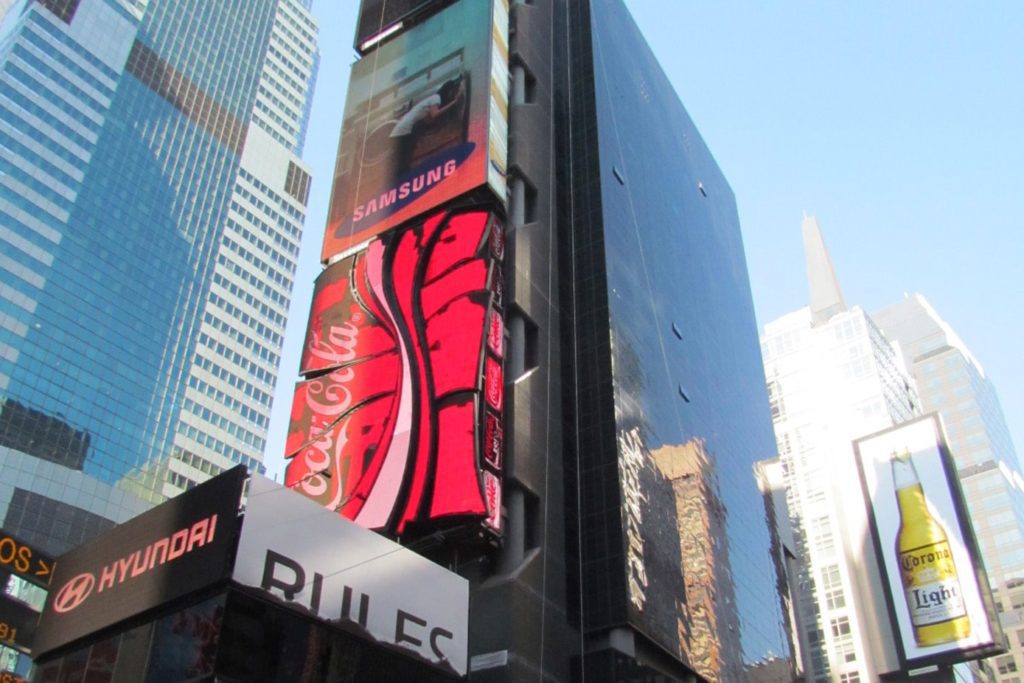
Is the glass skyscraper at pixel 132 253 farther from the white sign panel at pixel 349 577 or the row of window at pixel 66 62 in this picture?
the white sign panel at pixel 349 577

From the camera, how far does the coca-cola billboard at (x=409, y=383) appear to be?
4456cm

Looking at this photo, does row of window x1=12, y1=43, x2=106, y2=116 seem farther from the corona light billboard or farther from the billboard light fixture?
the corona light billboard

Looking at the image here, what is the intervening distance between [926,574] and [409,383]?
48.1m

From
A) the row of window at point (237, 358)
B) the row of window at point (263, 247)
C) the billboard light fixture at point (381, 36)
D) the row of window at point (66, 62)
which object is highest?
the row of window at point (66, 62)

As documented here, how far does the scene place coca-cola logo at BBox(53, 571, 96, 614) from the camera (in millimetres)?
26453

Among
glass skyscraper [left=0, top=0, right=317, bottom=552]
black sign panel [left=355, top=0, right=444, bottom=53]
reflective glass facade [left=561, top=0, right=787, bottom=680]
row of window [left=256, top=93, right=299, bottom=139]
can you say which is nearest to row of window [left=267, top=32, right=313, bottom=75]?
glass skyscraper [left=0, top=0, right=317, bottom=552]

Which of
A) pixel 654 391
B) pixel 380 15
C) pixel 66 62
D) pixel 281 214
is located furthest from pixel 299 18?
pixel 654 391

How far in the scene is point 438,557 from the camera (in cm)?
4497

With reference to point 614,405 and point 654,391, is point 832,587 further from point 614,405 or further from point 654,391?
point 614,405

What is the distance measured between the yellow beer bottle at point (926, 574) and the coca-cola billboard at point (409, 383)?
145ft

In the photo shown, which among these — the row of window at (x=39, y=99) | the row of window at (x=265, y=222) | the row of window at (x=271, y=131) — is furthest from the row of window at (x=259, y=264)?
the row of window at (x=39, y=99)

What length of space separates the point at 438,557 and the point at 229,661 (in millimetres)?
21529

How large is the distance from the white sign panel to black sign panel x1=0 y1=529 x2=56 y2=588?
6692 millimetres

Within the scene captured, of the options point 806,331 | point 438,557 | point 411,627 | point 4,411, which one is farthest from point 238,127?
point 411,627
